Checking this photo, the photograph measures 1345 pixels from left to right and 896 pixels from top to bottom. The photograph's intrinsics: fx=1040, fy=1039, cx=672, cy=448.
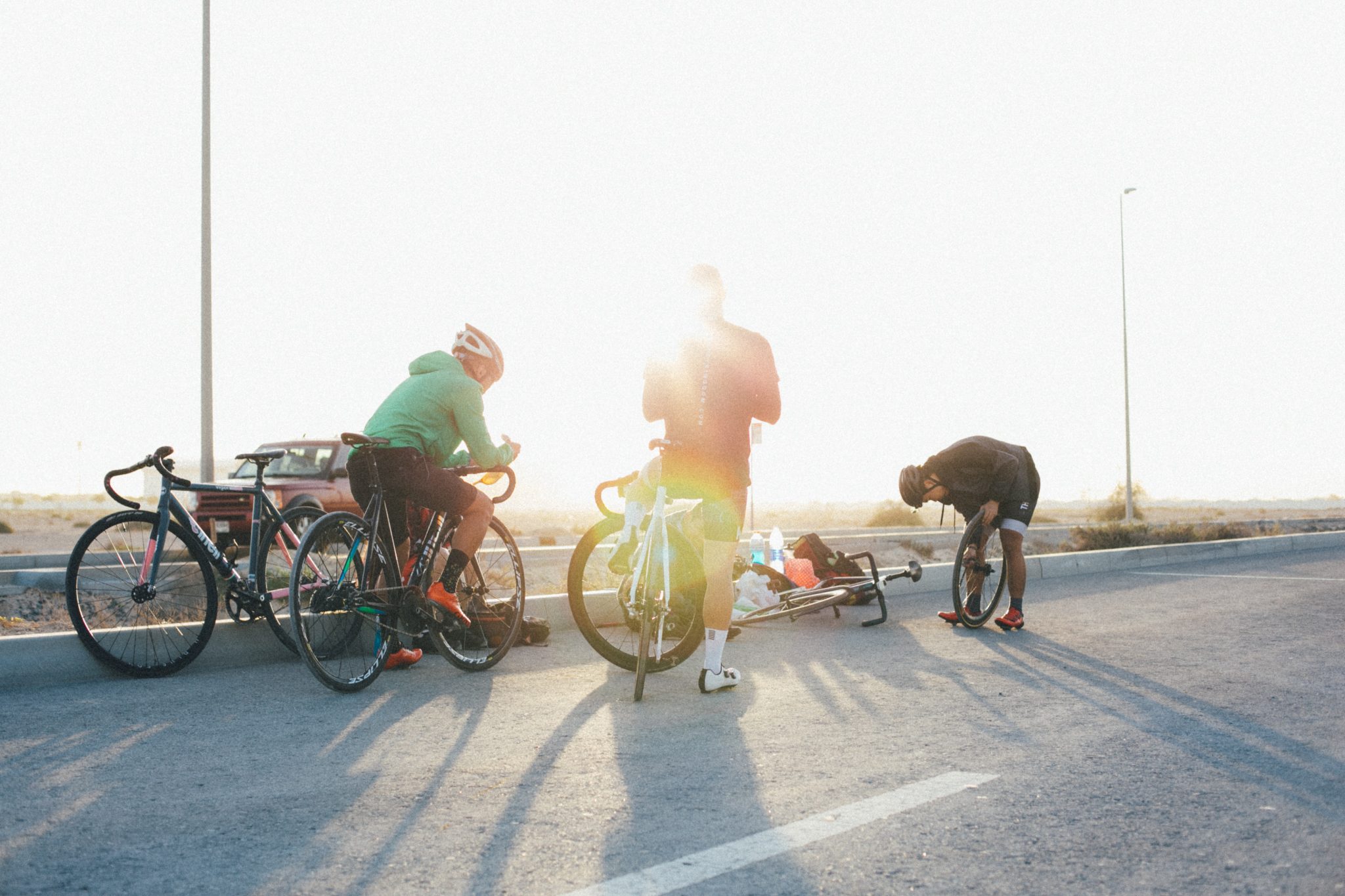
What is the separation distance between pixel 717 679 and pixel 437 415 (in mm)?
2165

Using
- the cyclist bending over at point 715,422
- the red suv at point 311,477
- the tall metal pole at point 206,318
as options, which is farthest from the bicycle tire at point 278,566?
the red suv at point 311,477

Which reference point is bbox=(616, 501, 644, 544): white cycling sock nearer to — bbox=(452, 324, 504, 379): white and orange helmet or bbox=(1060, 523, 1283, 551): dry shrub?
bbox=(452, 324, 504, 379): white and orange helmet

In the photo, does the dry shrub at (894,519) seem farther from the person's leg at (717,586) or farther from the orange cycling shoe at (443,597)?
the person's leg at (717,586)

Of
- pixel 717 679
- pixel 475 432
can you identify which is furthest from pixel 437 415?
pixel 717 679

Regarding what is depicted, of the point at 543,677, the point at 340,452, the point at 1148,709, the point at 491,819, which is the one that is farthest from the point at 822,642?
the point at 340,452

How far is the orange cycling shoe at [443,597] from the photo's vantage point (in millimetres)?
5727

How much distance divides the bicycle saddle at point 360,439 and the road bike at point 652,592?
3.99 feet

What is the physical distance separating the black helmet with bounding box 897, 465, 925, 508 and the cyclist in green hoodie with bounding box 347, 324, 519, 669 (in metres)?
3.53

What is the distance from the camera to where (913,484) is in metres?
8.22

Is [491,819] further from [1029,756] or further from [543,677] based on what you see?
[543,677]

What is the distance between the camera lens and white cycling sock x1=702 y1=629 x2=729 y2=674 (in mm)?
5270

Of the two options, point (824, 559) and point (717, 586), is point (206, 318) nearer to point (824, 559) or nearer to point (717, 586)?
point (824, 559)

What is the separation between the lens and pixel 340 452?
16500 mm

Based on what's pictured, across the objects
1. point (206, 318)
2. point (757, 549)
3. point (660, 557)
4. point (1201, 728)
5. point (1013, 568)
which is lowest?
point (1201, 728)
